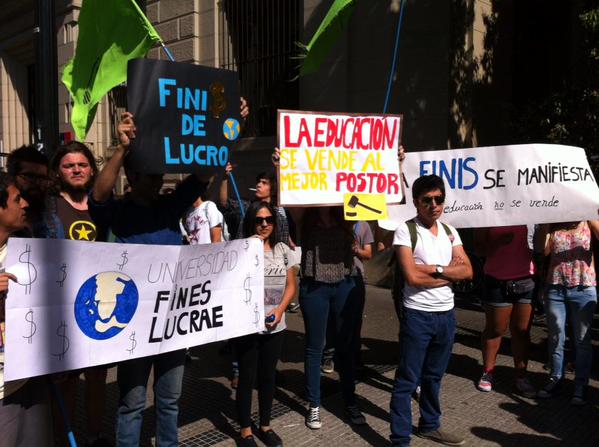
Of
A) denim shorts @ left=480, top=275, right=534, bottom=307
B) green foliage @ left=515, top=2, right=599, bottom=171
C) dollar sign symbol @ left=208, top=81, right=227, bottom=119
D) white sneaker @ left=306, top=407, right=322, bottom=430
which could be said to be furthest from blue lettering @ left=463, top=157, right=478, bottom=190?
green foliage @ left=515, top=2, right=599, bottom=171

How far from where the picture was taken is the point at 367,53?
9281mm

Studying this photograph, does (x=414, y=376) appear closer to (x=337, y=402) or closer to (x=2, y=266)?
(x=337, y=402)

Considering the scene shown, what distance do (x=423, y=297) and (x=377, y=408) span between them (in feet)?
4.20

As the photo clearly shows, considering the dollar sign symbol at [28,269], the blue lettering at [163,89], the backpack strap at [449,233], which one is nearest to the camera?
the dollar sign symbol at [28,269]

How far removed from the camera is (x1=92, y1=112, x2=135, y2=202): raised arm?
266 cm

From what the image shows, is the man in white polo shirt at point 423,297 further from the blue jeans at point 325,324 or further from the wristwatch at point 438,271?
the blue jeans at point 325,324

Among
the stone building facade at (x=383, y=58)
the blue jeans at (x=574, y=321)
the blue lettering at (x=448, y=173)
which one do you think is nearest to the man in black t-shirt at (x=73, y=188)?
the blue lettering at (x=448, y=173)

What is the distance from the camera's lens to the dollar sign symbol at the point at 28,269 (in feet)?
7.82

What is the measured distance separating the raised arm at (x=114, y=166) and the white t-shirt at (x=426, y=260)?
5.81 ft

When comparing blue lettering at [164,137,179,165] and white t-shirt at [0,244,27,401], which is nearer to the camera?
white t-shirt at [0,244,27,401]

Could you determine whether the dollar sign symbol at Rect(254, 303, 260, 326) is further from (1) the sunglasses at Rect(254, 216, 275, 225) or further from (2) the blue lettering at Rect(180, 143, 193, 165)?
(2) the blue lettering at Rect(180, 143, 193, 165)

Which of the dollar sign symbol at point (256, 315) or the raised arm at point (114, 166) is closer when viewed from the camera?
the raised arm at point (114, 166)

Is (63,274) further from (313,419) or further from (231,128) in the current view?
(313,419)

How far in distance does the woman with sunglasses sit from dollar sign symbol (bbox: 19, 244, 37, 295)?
1.49 metres
